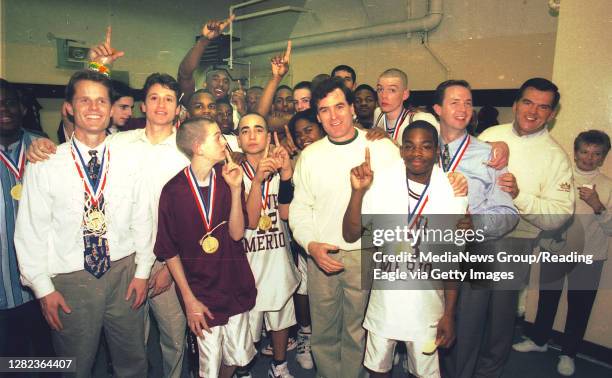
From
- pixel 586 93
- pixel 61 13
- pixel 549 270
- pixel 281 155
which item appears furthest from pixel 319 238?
pixel 61 13

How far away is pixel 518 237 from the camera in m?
2.38

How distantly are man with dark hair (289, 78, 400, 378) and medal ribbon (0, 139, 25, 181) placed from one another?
164cm

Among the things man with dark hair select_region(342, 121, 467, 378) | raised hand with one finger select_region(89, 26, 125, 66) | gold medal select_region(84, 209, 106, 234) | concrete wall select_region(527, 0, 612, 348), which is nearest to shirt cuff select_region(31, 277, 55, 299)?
gold medal select_region(84, 209, 106, 234)

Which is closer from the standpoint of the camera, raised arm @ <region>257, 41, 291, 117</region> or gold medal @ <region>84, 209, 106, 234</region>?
gold medal @ <region>84, 209, 106, 234</region>

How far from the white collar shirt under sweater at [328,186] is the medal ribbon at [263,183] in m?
0.20

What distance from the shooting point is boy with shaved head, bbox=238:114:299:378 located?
7.80ft

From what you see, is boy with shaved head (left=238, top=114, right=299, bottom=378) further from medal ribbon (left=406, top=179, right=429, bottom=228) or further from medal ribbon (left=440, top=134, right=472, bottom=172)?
medal ribbon (left=440, top=134, right=472, bottom=172)

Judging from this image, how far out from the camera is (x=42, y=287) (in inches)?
75.6

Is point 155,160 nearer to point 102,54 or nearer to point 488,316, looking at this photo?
point 102,54

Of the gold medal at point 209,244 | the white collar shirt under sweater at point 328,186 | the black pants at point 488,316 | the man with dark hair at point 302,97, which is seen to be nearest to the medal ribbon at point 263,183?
the white collar shirt under sweater at point 328,186

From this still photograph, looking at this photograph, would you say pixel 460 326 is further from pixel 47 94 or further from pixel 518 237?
pixel 47 94

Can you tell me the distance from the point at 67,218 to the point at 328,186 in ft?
4.78

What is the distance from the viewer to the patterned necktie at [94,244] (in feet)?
6.61

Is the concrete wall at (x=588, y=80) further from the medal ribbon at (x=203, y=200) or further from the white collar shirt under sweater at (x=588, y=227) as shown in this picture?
the medal ribbon at (x=203, y=200)
